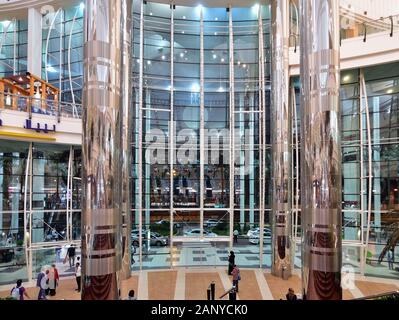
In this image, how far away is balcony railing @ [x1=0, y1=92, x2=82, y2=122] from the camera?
36.7 feet

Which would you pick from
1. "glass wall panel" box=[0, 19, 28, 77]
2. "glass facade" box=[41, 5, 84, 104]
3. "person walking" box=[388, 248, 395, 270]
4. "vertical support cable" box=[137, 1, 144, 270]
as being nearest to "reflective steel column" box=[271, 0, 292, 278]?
"person walking" box=[388, 248, 395, 270]

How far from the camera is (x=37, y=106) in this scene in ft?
39.0

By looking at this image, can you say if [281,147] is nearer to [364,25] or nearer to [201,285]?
[364,25]

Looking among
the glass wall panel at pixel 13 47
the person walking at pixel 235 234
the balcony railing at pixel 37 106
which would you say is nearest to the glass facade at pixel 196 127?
the person walking at pixel 235 234

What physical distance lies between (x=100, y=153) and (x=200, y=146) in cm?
910

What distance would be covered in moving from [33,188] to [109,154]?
877 centimetres

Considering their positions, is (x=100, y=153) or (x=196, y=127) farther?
(x=196, y=127)

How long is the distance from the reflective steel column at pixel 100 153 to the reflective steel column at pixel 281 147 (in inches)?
302

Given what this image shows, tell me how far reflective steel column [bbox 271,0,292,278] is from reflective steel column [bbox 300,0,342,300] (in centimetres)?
606

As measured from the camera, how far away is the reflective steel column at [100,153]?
5781 mm

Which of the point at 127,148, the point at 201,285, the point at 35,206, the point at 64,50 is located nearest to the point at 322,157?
the point at 201,285
